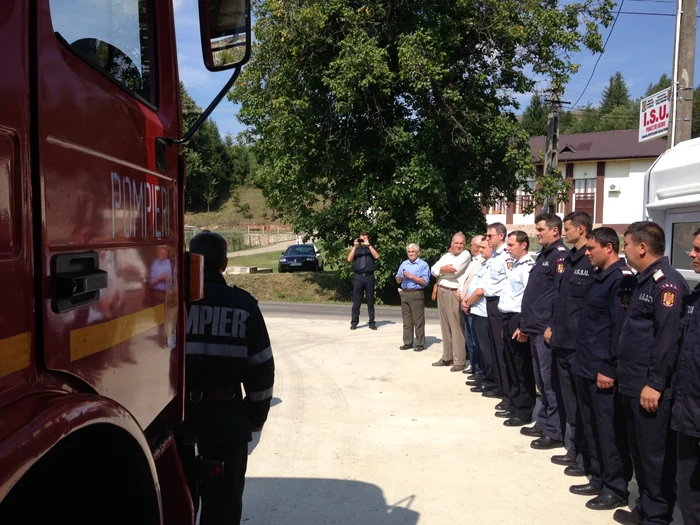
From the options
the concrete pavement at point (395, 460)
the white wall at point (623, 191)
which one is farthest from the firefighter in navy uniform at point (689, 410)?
the white wall at point (623, 191)

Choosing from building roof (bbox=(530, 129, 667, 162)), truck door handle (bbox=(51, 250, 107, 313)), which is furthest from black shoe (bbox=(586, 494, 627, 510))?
building roof (bbox=(530, 129, 667, 162))

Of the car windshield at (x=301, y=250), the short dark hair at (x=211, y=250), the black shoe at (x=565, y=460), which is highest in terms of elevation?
the short dark hair at (x=211, y=250)

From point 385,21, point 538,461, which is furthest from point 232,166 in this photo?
point 538,461

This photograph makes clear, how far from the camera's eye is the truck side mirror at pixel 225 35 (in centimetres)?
218

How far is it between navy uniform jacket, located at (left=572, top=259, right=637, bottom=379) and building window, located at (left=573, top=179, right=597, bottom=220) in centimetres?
4908

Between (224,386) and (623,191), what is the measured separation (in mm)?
51881

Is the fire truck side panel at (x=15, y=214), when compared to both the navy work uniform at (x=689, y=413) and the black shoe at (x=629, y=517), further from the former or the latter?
the black shoe at (x=629, y=517)

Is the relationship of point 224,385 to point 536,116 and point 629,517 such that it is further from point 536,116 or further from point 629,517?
point 536,116

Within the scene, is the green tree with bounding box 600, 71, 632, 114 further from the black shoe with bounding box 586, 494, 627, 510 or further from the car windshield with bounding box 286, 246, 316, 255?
the black shoe with bounding box 586, 494, 627, 510

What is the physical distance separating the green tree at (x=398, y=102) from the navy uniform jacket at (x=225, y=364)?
14.3 m

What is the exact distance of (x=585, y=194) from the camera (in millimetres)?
50625

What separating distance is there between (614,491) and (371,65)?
1399cm

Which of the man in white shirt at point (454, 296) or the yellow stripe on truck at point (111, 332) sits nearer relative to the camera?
the yellow stripe on truck at point (111, 332)

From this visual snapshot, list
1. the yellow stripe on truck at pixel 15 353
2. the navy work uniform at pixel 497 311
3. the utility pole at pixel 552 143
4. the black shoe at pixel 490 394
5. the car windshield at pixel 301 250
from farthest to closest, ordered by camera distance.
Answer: the car windshield at pixel 301 250, the utility pole at pixel 552 143, the black shoe at pixel 490 394, the navy work uniform at pixel 497 311, the yellow stripe on truck at pixel 15 353
